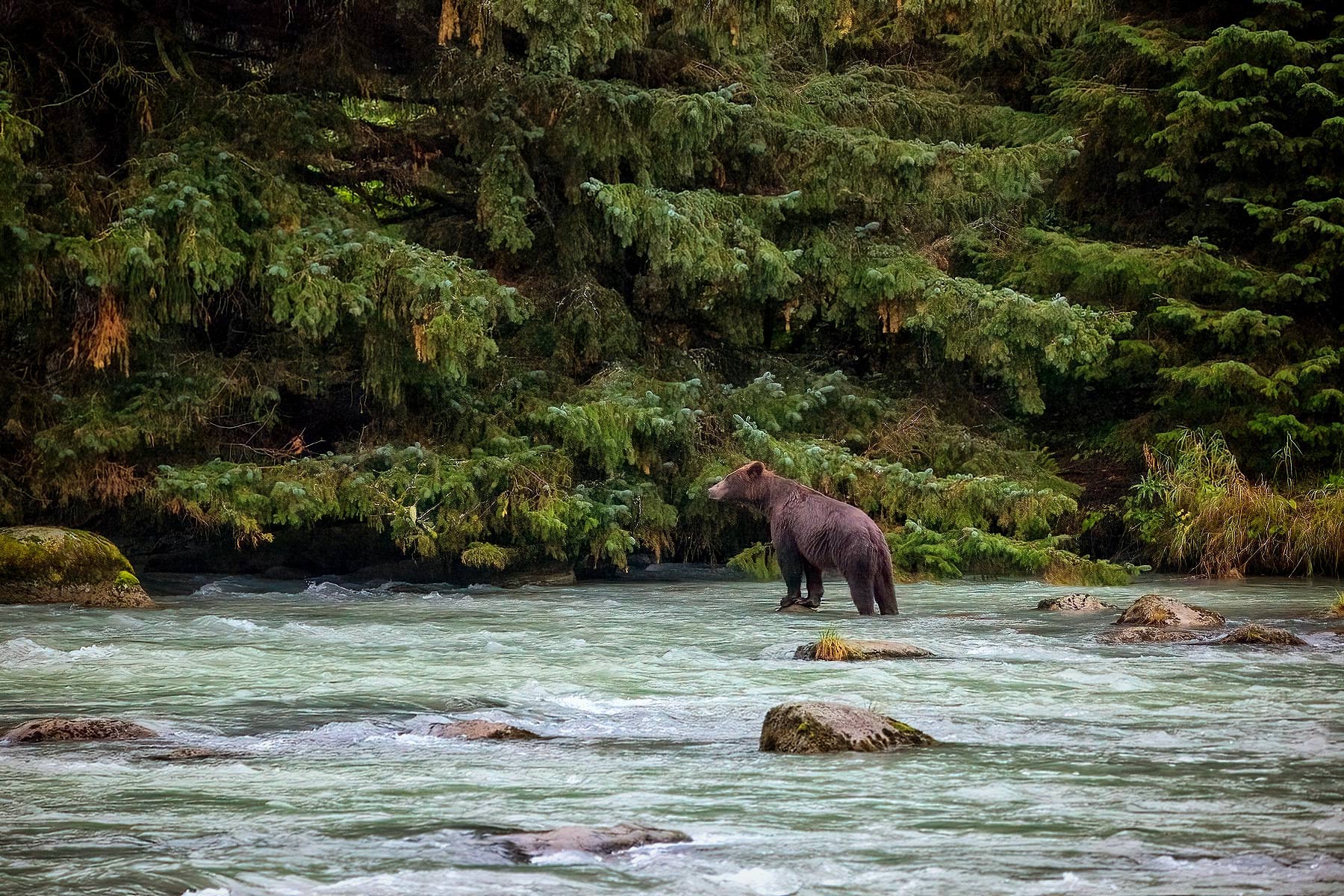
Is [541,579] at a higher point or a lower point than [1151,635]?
higher

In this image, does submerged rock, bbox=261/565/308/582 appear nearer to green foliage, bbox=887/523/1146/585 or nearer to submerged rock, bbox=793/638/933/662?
green foliage, bbox=887/523/1146/585

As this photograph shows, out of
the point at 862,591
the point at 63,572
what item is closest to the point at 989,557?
the point at 862,591

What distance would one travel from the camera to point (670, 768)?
6.02 meters

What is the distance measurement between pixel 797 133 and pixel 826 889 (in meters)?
13.3

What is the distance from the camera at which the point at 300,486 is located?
1366cm

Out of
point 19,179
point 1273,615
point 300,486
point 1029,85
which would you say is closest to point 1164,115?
point 1029,85

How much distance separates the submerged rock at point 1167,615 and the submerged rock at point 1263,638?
79cm

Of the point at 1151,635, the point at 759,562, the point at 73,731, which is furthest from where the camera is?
the point at 759,562

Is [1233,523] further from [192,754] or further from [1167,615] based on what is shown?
[192,754]

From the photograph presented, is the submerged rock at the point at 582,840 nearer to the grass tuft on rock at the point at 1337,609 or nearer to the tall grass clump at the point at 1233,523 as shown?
the grass tuft on rock at the point at 1337,609

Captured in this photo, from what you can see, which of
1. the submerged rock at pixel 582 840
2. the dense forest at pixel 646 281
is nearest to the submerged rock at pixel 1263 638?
the dense forest at pixel 646 281

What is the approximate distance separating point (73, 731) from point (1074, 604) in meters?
Answer: 8.37

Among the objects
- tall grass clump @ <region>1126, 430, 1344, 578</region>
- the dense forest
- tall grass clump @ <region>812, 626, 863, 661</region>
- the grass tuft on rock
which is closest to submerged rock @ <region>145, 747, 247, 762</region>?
tall grass clump @ <region>812, 626, 863, 661</region>

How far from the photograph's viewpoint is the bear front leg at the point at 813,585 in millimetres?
12875
